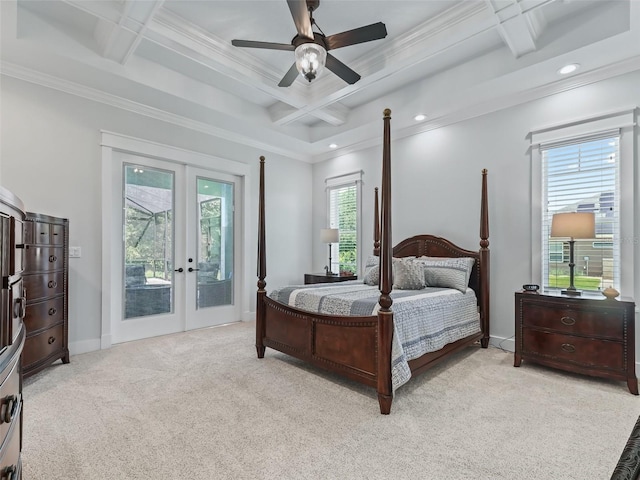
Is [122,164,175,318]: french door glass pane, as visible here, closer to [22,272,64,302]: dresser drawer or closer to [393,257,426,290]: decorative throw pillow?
[22,272,64,302]: dresser drawer

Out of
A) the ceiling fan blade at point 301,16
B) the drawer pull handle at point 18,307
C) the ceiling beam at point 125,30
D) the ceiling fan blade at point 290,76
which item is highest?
the ceiling beam at point 125,30

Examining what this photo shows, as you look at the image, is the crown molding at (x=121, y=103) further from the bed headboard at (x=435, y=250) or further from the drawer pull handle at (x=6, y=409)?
the drawer pull handle at (x=6, y=409)

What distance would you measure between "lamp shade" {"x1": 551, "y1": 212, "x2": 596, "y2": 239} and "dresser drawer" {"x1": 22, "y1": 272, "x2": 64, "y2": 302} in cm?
437

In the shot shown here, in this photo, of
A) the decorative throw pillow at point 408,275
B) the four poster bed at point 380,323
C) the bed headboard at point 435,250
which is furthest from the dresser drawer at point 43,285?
the bed headboard at point 435,250

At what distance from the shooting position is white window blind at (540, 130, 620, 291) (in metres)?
3.08

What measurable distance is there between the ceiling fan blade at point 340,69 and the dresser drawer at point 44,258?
2.78 metres

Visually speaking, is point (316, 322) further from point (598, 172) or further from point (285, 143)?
point (285, 143)

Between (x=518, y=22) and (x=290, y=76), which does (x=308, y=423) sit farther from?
(x=518, y=22)

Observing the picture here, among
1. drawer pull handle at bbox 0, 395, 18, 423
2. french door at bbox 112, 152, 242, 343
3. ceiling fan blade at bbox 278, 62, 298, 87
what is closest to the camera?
drawer pull handle at bbox 0, 395, 18, 423

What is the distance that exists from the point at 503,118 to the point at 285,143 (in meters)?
2.94

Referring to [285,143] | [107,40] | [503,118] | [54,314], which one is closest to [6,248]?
[54,314]

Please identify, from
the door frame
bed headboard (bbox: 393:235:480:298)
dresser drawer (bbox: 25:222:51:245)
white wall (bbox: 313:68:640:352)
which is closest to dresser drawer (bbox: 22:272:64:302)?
dresser drawer (bbox: 25:222:51:245)

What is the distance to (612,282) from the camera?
3.08m

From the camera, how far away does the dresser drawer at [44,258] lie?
107 inches
